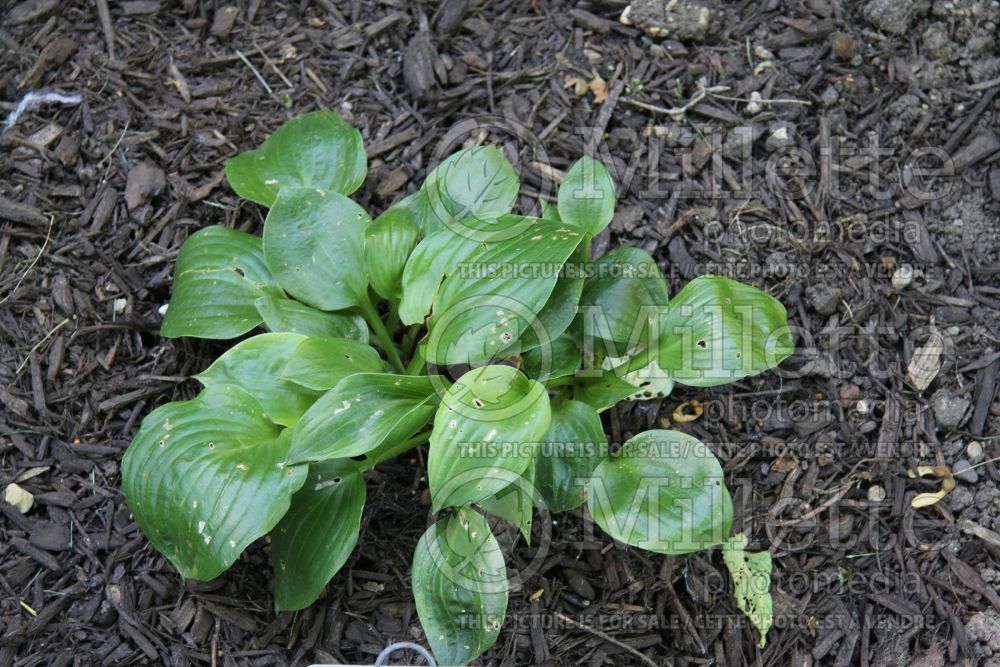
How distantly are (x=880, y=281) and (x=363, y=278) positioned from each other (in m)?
1.51

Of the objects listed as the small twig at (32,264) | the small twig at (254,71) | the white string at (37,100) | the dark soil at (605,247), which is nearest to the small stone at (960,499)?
the dark soil at (605,247)

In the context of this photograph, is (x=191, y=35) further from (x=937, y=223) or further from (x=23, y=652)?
(x=937, y=223)

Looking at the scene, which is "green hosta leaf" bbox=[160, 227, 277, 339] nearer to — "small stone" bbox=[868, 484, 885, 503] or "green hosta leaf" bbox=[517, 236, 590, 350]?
"green hosta leaf" bbox=[517, 236, 590, 350]

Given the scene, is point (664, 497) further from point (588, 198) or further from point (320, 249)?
point (320, 249)

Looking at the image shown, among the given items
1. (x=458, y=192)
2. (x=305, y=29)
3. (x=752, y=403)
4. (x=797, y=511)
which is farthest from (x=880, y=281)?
(x=305, y=29)

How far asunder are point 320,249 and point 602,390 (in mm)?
806

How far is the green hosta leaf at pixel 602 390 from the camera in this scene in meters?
2.15

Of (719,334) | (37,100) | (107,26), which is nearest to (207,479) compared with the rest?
(719,334)

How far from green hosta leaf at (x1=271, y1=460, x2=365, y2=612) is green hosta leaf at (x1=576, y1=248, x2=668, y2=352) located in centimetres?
71

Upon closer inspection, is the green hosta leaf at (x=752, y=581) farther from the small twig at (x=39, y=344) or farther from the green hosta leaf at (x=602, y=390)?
the small twig at (x=39, y=344)

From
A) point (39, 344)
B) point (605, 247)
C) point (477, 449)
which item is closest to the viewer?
point (477, 449)

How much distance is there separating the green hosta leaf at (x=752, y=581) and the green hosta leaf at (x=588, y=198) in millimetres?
910

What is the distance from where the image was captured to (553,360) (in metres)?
2.16

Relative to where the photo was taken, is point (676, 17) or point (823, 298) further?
point (676, 17)
